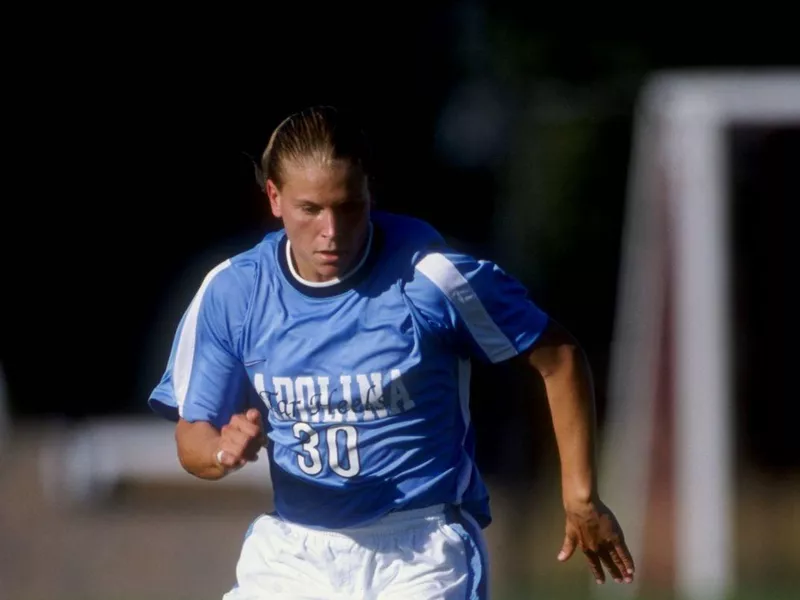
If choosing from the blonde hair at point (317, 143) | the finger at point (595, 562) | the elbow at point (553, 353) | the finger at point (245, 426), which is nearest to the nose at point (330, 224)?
the blonde hair at point (317, 143)

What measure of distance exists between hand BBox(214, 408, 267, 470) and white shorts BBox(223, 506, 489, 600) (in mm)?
399

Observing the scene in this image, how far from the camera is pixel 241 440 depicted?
14.0ft

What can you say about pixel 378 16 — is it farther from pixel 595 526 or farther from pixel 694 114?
pixel 595 526

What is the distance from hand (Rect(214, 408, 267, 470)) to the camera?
14.0 ft

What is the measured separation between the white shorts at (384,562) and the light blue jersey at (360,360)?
47 millimetres

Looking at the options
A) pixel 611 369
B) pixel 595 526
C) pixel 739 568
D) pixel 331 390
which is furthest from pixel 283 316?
pixel 611 369

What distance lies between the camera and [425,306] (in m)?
4.46

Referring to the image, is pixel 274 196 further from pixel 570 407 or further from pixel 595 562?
pixel 595 562

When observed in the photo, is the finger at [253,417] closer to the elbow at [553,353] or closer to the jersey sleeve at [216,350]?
the jersey sleeve at [216,350]

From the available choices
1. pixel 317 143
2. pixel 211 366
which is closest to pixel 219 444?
pixel 211 366

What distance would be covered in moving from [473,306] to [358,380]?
32cm

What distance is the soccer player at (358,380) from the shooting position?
446 cm

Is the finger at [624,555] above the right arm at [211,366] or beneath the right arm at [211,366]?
beneath

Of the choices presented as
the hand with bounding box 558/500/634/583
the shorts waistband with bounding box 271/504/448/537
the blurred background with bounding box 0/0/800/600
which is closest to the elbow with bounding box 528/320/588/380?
the hand with bounding box 558/500/634/583
